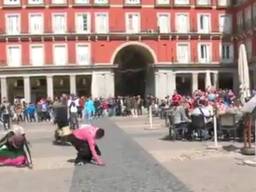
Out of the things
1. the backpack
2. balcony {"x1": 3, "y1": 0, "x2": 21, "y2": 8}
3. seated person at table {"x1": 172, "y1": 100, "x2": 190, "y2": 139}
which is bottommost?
seated person at table {"x1": 172, "y1": 100, "x2": 190, "y2": 139}

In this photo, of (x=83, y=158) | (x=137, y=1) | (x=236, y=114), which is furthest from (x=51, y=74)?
(x=83, y=158)

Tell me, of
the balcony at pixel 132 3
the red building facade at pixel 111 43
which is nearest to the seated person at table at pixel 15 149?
the red building facade at pixel 111 43

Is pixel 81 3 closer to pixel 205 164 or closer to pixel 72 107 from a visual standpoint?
pixel 72 107

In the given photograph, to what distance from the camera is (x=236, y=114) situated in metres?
23.2

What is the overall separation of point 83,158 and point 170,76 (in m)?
53.6

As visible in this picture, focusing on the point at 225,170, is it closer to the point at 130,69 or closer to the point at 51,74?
the point at 51,74

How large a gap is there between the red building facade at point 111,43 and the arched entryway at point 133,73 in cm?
41

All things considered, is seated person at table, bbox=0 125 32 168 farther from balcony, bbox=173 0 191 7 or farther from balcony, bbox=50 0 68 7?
balcony, bbox=173 0 191 7

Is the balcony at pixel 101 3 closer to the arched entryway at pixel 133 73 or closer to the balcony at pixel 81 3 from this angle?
the balcony at pixel 81 3

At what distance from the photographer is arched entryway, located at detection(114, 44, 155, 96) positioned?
73625 millimetres

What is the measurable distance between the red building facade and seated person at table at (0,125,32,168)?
50440mm

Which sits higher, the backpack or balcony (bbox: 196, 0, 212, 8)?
balcony (bbox: 196, 0, 212, 8)

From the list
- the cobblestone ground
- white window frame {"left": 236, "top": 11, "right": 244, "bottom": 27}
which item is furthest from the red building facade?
the cobblestone ground

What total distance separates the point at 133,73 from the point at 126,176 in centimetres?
6428
